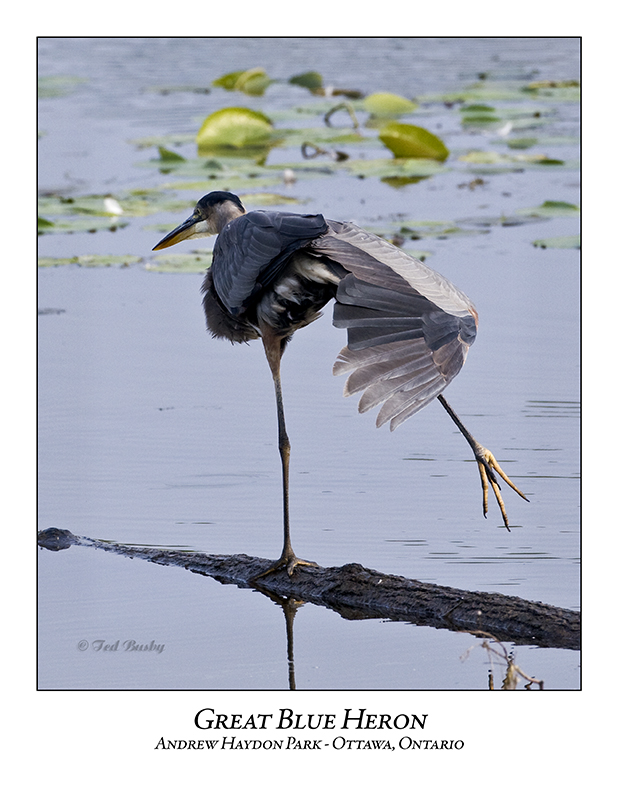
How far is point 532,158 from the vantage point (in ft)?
34.4

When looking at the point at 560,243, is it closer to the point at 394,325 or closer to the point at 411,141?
the point at 411,141

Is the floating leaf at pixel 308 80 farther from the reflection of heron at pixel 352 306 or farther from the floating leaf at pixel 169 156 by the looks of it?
the reflection of heron at pixel 352 306

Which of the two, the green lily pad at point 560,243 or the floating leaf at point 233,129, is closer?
the green lily pad at point 560,243

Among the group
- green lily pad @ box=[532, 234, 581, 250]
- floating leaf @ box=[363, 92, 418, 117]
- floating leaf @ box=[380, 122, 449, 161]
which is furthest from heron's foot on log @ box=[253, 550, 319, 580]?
floating leaf @ box=[363, 92, 418, 117]

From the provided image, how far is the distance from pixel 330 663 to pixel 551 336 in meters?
3.43

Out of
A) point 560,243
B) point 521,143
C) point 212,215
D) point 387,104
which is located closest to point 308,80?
point 387,104

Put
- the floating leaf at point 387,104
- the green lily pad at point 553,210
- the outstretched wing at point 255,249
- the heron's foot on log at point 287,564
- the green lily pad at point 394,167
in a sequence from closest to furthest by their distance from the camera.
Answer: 1. the outstretched wing at point 255,249
2. the heron's foot on log at point 287,564
3. the green lily pad at point 553,210
4. the green lily pad at point 394,167
5. the floating leaf at point 387,104

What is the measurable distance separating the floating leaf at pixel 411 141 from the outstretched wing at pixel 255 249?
5.59 metres

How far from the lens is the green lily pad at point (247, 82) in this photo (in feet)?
43.0

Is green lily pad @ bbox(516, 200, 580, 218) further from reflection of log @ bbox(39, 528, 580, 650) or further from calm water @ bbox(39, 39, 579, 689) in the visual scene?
reflection of log @ bbox(39, 528, 580, 650)

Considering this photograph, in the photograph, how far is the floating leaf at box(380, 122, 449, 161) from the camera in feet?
32.1

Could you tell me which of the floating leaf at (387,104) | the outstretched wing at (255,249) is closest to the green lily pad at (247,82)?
the floating leaf at (387,104)

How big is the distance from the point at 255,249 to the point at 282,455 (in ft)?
2.73

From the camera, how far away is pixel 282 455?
14.6 ft
